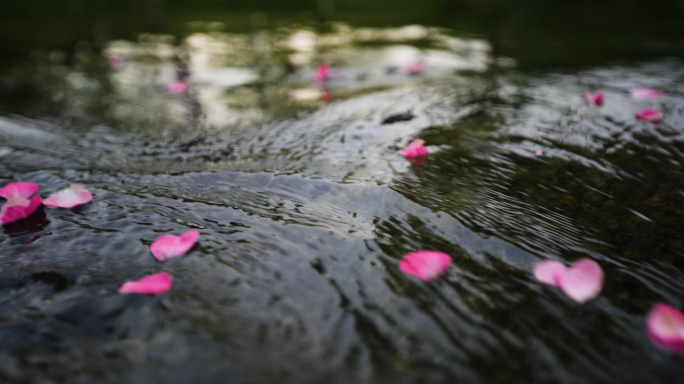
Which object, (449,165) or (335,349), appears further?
(449,165)

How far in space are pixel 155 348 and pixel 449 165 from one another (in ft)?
4.34

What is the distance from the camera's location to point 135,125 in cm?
254

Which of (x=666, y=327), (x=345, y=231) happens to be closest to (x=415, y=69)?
(x=345, y=231)

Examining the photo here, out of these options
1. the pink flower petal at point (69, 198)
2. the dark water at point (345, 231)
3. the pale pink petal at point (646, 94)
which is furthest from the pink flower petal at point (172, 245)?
the pale pink petal at point (646, 94)

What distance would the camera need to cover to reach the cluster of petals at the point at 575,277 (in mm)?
1036

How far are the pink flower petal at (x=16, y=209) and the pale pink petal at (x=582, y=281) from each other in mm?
1703

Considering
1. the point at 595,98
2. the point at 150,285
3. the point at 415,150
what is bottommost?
the point at 150,285

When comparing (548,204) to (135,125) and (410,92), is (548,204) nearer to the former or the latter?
(410,92)

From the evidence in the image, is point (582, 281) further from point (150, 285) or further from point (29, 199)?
point (29, 199)

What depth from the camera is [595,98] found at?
8.09 ft

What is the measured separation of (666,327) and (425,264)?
55 centimetres

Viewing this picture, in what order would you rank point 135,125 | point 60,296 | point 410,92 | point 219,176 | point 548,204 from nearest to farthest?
point 60,296, point 548,204, point 219,176, point 135,125, point 410,92

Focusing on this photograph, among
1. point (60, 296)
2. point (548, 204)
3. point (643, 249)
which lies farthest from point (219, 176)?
point (643, 249)

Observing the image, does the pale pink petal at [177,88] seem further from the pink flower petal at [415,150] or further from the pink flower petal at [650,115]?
the pink flower petal at [650,115]
